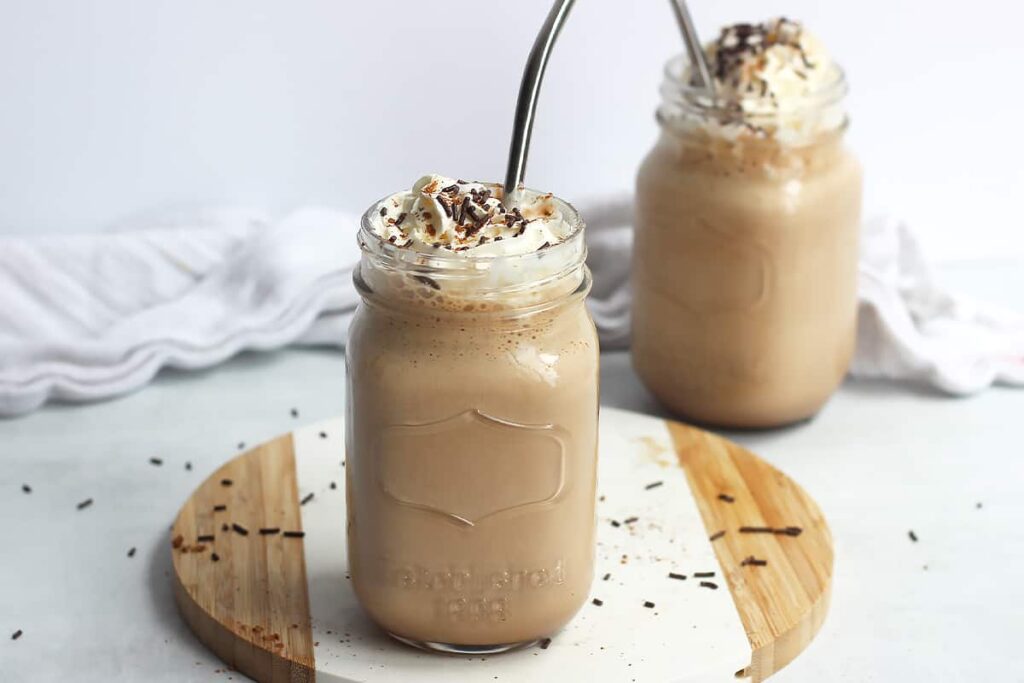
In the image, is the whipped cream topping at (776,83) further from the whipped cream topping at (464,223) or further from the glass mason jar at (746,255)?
the whipped cream topping at (464,223)

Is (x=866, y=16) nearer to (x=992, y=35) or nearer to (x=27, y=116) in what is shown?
(x=992, y=35)

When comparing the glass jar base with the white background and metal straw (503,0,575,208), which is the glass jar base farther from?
the white background

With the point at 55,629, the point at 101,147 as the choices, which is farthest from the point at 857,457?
the point at 101,147

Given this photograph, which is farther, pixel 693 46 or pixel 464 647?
pixel 693 46

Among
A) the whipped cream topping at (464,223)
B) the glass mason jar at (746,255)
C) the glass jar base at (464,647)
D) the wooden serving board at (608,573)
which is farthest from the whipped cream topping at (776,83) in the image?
the glass jar base at (464,647)

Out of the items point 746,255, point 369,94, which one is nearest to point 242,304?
point 369,94

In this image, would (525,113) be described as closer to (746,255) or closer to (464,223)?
→ (464,223)
